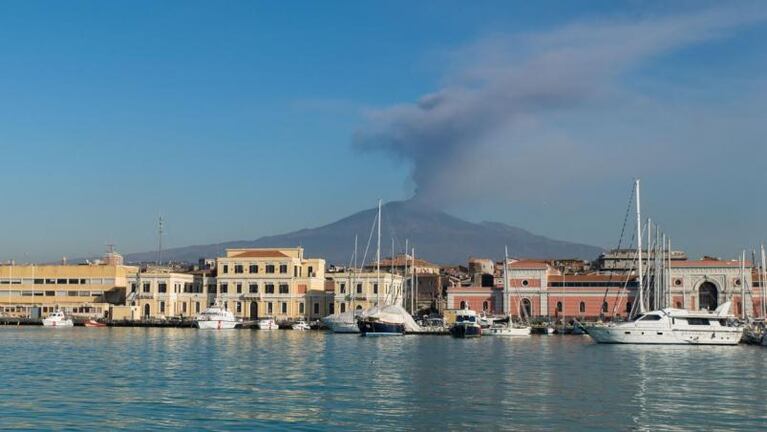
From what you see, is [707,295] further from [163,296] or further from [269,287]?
[163,296]

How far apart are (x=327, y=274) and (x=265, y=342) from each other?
43.4 meters

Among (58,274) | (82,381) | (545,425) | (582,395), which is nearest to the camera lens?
(545,425)

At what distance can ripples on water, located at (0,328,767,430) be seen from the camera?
28734 millimetres

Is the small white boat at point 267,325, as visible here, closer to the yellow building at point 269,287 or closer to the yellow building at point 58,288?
the yellow building at point 269,287

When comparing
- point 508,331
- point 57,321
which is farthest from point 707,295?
point 57,321

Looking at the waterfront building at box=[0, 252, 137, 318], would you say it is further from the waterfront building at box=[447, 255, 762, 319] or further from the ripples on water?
the ripples on water

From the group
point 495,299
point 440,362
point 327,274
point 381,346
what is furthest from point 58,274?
point 440,362

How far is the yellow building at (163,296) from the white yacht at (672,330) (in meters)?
52.0

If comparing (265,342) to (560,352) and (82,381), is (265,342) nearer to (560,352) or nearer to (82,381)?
(560,352)

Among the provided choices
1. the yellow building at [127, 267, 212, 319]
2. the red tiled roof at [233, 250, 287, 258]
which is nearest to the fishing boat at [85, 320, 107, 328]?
the yellow building at [127, 267, 212, 319]

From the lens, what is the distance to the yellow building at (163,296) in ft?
353

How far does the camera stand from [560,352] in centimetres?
5991

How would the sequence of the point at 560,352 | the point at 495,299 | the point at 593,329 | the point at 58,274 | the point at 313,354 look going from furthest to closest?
the point at 58,274 → the point at 495,299 → the point at 593,329 → the point at 560,352 → the point at 313,354

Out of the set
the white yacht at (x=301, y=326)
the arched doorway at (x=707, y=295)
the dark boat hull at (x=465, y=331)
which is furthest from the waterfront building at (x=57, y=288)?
the arched doorway at (x=707, y=295)
